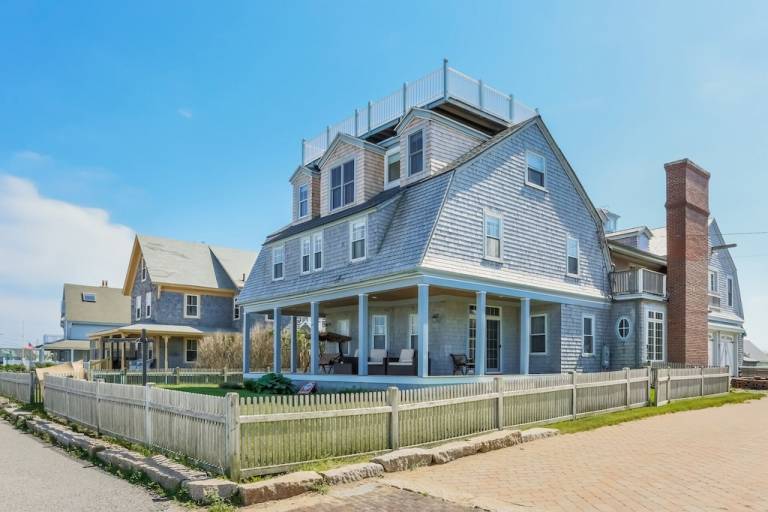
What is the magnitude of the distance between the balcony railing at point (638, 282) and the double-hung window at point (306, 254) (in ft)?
39.3

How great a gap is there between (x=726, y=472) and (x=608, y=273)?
50.7ft

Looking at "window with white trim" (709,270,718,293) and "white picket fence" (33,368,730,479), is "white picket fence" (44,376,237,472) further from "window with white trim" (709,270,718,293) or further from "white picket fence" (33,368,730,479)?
"window with white trim" (709,270,718,293)

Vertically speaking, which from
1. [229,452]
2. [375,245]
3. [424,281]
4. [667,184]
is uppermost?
[667,184]

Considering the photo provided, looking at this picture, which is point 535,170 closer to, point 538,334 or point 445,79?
point 445,79

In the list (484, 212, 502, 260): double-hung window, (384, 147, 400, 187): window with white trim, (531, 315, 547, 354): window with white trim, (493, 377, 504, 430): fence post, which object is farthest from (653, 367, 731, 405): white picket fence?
(384, 147, 400, 187): window with white trim

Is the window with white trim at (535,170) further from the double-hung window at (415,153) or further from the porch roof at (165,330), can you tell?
the porch roof at (165,330)

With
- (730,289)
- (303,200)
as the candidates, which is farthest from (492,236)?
(730,289)

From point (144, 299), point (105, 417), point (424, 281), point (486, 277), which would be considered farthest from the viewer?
point (144, 299)

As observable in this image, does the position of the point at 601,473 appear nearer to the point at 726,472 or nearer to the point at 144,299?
the point at 726,472

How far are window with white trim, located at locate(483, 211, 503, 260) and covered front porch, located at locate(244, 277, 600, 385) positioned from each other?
1.13m

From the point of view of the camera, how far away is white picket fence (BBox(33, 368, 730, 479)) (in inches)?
336

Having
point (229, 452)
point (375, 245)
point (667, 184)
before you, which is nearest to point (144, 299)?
point (375, 245)

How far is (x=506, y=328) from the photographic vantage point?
74.0ft

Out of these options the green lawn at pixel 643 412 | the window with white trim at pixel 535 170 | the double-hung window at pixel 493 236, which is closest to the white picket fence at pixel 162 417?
the green lawn at pixel 643 412
